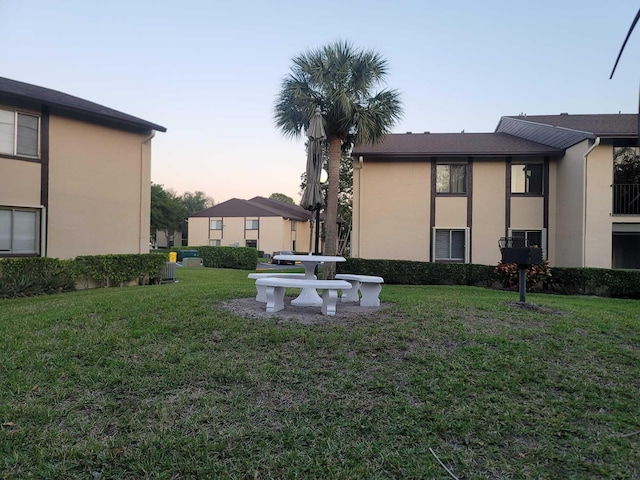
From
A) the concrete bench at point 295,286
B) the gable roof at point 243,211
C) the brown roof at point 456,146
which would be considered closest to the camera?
the concrete bench at point 295,286

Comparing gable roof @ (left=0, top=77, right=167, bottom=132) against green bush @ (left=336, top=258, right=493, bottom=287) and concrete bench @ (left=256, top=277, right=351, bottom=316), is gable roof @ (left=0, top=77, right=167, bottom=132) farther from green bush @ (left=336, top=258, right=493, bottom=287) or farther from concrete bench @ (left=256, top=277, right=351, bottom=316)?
concrete bench @ (left=256, top=277, right=351, bottom=316)

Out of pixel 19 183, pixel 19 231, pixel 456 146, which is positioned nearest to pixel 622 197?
pixel 456 146

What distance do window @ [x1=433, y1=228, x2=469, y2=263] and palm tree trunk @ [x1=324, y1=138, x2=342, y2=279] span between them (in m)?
4.32

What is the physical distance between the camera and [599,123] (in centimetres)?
1546

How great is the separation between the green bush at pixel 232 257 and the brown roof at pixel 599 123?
17467 millimetres

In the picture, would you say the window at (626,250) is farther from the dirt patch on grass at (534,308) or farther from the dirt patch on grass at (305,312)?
the dirt patch on grass at (305,312)

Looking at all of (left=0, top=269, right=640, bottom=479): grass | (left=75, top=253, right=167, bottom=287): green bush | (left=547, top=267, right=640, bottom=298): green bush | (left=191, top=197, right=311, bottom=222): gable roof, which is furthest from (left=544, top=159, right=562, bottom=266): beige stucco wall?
(left=191, top=197, right=311, bottom=222): gable roof

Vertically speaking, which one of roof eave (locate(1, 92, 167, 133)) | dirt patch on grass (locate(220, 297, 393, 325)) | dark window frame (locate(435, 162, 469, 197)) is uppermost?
roof eave (locate(1, 92, 167, 133))

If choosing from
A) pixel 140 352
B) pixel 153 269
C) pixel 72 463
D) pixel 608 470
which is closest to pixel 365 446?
pixel 608 470

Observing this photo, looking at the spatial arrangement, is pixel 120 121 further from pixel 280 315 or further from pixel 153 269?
pixel 280 315

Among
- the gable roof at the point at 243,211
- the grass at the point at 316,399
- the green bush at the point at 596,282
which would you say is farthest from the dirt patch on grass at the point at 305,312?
the gable roof at the point at 243,211

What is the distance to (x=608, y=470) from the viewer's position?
2.37 m

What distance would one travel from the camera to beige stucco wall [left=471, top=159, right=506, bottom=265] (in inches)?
574

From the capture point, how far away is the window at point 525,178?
14594mm
